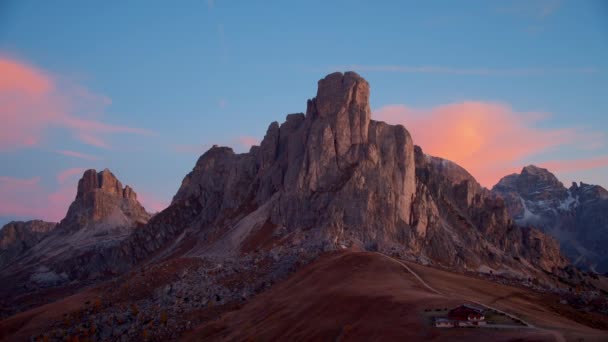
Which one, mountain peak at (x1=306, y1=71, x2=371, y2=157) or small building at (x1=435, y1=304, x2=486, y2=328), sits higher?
mountain peak at (x1=306, y1=71, x2=371, y2=157)

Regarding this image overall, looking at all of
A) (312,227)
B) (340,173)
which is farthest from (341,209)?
(340,173)

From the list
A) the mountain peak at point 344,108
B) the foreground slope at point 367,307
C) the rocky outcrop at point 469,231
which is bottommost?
the foreground slope at point 367,307

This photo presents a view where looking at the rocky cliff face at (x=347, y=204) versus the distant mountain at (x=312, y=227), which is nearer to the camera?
the distant mountain at (x=312, y=227)

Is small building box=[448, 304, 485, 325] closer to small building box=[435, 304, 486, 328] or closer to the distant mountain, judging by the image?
small building box=[435, 304, 486, 328]

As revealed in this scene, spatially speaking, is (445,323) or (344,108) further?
(344,108)

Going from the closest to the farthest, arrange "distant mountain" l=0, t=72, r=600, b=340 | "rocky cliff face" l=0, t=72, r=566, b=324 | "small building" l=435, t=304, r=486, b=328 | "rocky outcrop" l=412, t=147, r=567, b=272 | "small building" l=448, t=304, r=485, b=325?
"small building" l=435, t=304, r=486, b=328
"small building" l=448, t=304, r=485, b=325
"distant mountain" l=0, t=72, r=600, b=340
"rocky cliff face" l=0, t=72, r=566, b=324
"rocky outcrop" l=412, t=147, r=567, b=272

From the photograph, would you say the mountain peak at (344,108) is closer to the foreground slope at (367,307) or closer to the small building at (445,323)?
the foreground slope at (367,307)

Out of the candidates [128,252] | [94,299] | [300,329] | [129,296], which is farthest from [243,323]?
[128,252]

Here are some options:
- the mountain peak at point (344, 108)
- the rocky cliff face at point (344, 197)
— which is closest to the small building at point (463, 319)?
the rocky cliff face at point (344, 197)

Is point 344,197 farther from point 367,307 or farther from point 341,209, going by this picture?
point 367,307

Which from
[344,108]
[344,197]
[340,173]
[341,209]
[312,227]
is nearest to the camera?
[341,209]

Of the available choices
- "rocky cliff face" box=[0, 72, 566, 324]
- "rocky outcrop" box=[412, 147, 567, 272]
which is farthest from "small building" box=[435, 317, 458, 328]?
"rocky outcrop" box=[412, 147, 567, 272]
